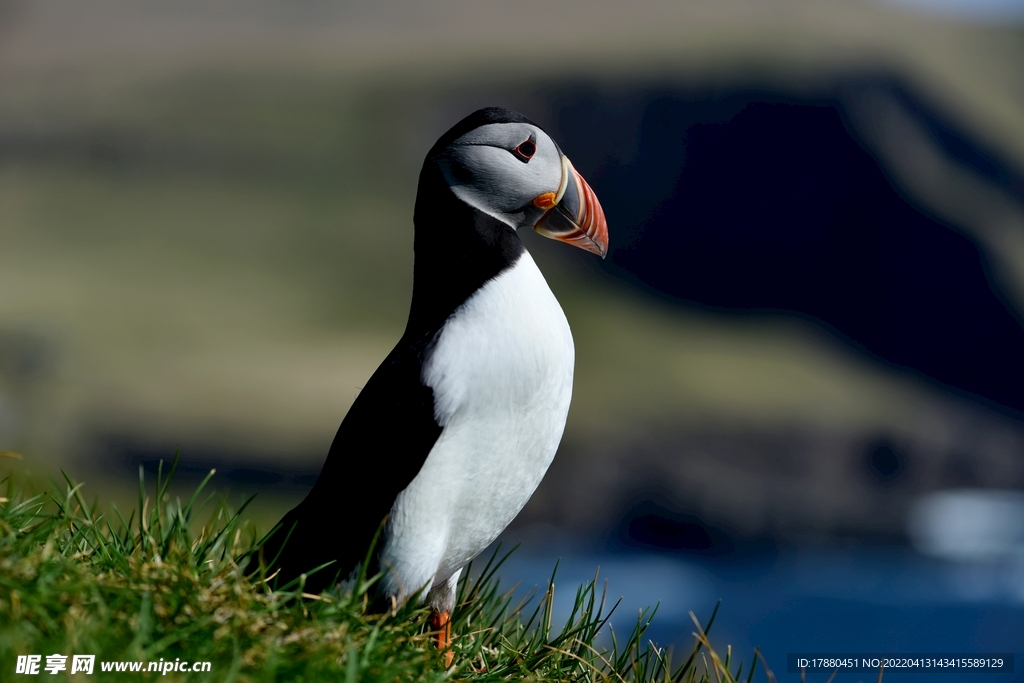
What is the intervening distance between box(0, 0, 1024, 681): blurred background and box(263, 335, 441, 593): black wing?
45405mm

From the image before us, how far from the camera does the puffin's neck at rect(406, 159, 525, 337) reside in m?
3.77

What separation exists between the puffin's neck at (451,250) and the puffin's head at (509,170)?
0.05 metres

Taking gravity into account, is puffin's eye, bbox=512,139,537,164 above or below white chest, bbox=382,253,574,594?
above

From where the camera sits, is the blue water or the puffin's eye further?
the blue water

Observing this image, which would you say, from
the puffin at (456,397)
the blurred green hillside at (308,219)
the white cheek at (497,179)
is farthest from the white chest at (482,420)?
the blurred green hillside at (308,219)

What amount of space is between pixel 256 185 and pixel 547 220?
103138 mm

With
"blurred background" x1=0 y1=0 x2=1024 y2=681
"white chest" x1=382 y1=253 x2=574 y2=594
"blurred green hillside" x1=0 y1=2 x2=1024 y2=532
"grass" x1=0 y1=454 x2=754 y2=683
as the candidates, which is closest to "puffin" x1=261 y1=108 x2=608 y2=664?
"white chest" x1=382 y1=253 x2=574 y2=594

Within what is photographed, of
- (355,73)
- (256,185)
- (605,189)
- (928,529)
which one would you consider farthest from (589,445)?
(355,73)

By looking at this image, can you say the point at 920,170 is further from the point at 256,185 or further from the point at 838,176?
the point at 256,185

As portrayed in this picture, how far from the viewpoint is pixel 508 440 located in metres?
3.67

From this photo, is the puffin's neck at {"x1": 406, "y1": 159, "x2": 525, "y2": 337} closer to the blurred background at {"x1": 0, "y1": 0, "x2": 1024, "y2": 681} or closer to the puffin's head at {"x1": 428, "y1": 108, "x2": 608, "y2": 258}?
the puffin's head at {"x1": 428, "y1": 108, "x2": 608, "y2": 258}

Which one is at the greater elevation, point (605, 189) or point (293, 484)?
point (605, 189)

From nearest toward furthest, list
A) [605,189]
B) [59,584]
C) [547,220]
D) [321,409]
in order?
[59,584] < [547,220] < [321,409] < [605,189]

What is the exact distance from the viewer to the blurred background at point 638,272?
6431 cm
